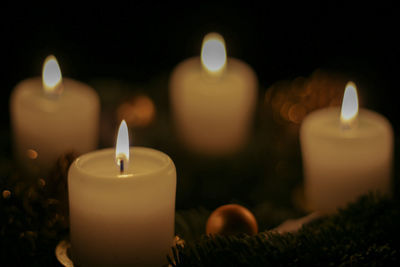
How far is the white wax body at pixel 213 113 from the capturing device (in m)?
1.56

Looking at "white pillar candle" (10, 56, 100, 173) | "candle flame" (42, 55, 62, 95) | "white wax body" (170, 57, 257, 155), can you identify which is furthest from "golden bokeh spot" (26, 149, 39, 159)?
"white wax body" (170, 57, 257, 155)

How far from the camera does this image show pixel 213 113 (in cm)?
156

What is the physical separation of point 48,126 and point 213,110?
0.42m

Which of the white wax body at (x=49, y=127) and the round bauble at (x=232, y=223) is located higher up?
the white wax body at (x=49, y=127)

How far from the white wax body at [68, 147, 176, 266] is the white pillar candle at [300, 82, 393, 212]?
44 cm

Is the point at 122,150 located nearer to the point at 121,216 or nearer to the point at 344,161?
the point at 121,216

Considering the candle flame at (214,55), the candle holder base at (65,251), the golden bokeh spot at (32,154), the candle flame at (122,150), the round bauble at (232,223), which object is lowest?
the candle holder base at (65,251)

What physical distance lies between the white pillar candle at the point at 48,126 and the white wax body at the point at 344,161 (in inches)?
19.4

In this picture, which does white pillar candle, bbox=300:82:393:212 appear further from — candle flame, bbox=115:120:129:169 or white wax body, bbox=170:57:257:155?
candle flame, bbox=115:120:129:169

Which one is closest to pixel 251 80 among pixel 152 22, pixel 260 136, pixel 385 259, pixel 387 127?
pixel 260 136

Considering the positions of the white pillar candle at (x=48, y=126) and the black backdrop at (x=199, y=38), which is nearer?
the white pillar candle at (x=48, y=126)

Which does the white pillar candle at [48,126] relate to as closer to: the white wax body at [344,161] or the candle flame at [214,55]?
the candle flame at [214,55]

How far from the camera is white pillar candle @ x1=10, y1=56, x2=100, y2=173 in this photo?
1348mm

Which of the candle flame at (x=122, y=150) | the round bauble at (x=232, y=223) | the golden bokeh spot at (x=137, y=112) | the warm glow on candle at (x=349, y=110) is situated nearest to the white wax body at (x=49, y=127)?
the golden bokeh spot at (x=137, y=112)
